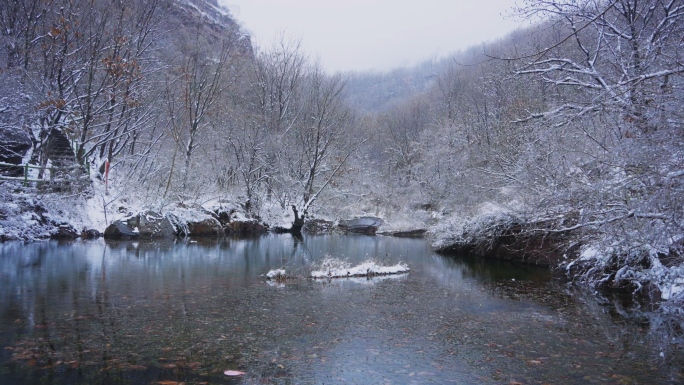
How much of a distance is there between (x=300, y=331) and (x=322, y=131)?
26430 millimetres

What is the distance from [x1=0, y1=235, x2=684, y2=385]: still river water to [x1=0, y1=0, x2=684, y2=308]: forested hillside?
1918 millimetres

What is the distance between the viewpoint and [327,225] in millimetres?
35062

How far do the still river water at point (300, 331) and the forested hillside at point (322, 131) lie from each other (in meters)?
1.92

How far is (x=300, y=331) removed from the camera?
24.5 feet

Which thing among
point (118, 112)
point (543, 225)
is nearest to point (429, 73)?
point (118, 112)

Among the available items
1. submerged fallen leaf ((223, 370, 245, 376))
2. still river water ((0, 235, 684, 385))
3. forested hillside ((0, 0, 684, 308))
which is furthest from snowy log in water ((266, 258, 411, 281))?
submerged fallen leaf ((223, 370, 245, 376))

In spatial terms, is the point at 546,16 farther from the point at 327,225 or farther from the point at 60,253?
the point at 327,225

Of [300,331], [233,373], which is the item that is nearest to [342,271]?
[300,331]

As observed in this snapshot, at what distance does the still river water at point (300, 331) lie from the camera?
5570 millimetres

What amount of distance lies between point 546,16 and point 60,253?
16.3m

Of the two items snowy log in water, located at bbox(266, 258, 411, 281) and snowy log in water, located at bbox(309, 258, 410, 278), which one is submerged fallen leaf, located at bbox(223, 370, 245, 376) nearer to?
snowy log in water, located at bbox(266, 258, 411, 281)

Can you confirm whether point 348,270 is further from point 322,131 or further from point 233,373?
point 322,131

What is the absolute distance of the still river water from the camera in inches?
219

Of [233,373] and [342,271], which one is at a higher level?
[342,271]
